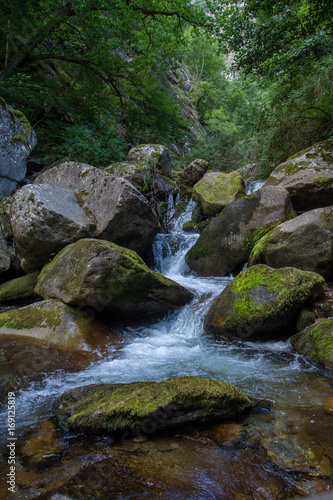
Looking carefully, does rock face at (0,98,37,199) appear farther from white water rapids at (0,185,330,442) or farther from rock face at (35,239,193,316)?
white water rapids at (0,185,330,442)

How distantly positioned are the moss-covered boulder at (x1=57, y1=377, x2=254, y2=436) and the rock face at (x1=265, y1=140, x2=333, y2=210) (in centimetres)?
694

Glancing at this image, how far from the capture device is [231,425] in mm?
2301

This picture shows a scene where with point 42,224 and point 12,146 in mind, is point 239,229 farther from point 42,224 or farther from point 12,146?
point 12,146

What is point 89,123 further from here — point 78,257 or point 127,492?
point 127,492

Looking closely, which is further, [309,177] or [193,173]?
[193,173]

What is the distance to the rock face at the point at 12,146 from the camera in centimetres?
708

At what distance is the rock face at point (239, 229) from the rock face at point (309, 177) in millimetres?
781

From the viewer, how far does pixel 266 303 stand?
463cm

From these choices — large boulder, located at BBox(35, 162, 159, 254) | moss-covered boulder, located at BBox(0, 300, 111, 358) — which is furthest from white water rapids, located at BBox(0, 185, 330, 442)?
large boulder, located at BBox(35, 162, 159, 254)

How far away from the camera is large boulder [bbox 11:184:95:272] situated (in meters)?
5.75

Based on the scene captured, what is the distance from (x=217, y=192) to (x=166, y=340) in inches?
267

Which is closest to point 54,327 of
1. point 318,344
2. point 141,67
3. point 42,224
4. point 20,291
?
point 20,291

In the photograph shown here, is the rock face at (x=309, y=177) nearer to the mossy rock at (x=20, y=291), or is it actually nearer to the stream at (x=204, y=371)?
the stream at (x=204, y=371)

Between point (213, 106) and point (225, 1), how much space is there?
19.2 m
